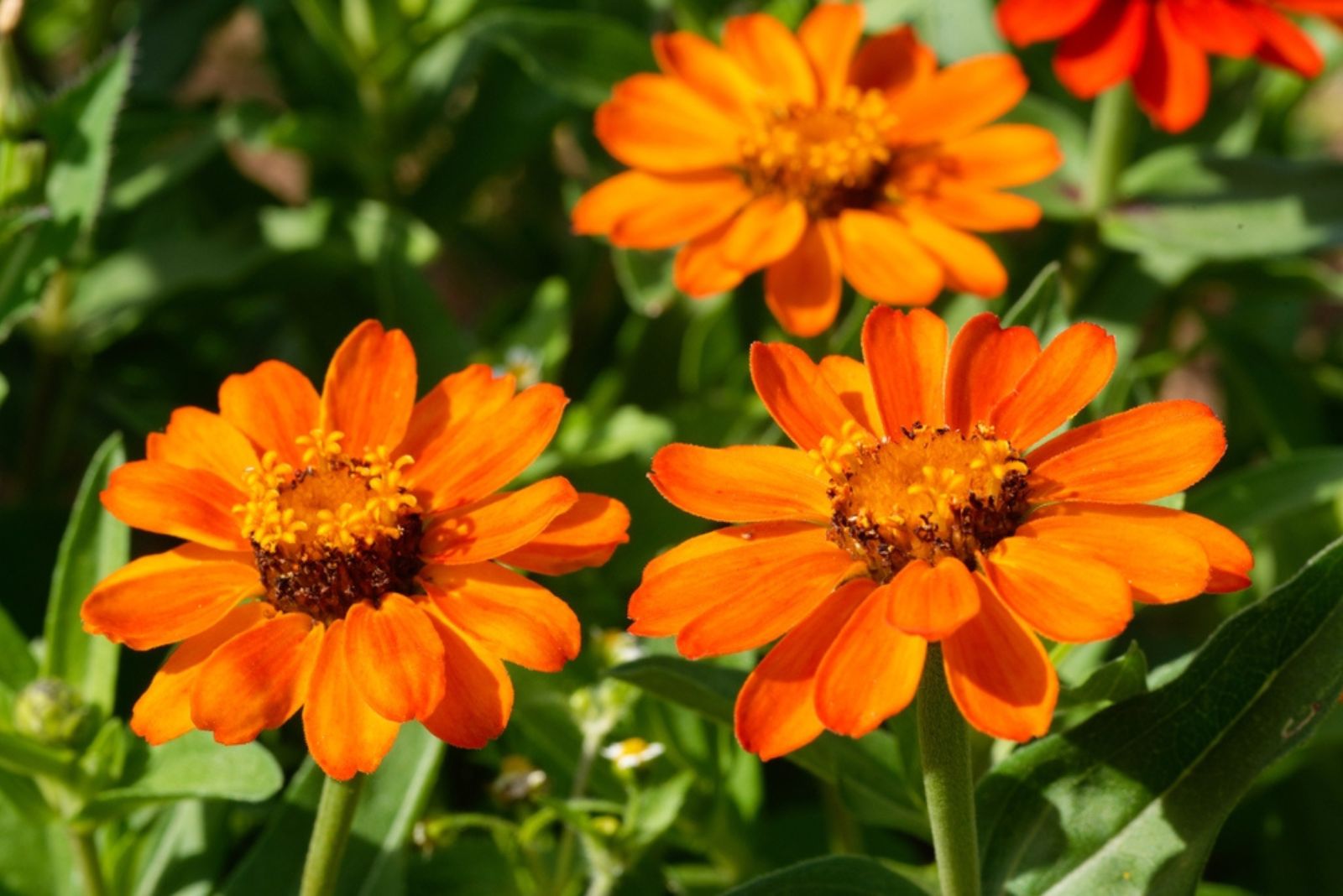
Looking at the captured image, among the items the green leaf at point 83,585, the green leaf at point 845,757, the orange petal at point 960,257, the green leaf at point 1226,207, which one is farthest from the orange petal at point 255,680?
the green leaf at point 1226,207

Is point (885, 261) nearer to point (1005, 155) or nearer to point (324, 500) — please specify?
point (1005, 155)

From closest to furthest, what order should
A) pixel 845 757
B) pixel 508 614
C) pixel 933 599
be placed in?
pixel 933 599 → pixel 508 614 → pixel 845 757

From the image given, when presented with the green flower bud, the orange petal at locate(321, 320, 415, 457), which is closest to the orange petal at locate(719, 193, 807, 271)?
the orange petal at locate(321, 320, 415, 457)

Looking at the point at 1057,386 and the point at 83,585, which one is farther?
the point at 83,585

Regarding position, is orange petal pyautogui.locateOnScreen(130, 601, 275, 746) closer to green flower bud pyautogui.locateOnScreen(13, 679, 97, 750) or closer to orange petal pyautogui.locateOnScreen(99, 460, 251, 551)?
orange petal pyautogui.locateOnScreen(99, 460, 251, 551)

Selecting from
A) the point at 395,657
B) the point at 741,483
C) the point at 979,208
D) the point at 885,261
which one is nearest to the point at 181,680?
the point at 395,657

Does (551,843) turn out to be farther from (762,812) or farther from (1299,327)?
(1299,327)

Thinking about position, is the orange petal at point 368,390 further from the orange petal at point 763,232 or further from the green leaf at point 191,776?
the orange petal at point 763,232

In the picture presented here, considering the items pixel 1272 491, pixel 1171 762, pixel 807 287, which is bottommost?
pixel 1272 491
